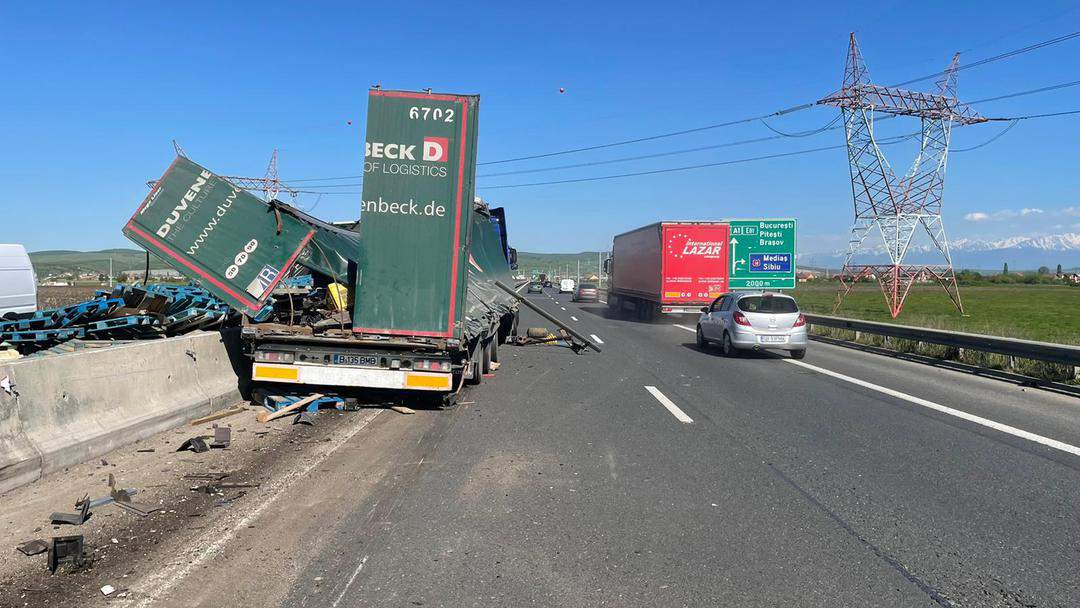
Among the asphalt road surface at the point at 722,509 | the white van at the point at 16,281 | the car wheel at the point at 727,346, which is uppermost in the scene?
the white van at the point at 16,281

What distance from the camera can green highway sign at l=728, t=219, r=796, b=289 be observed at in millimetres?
27406

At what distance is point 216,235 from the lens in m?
9.16

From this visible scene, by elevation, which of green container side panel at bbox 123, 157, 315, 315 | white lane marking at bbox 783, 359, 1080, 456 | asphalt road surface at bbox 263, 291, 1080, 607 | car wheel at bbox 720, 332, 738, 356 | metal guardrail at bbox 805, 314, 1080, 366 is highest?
green container side panel at bbox 123, 157, 315, 315

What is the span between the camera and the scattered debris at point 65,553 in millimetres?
4191

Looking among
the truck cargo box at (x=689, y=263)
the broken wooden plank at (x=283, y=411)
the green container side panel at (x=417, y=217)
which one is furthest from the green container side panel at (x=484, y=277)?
the truck cargo box at (x=689, y=263)

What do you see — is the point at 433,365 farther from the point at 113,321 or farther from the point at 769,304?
the point at 769,304

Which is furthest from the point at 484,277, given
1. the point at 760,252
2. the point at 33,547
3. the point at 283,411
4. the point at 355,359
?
the point at 760,252

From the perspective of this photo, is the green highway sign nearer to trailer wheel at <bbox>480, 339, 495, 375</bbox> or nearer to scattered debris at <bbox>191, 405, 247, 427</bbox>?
trailer wheel at <bbox>480, 339, 495, 375</bbox>

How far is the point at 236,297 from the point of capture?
29.9 ft

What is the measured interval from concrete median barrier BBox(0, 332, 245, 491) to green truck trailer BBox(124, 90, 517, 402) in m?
0.77

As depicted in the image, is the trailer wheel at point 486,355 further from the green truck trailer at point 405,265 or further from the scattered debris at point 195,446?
the scattered debris at point 195,446

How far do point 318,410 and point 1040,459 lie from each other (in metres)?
8.01

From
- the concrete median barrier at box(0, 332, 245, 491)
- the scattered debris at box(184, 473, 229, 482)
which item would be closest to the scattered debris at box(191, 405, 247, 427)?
the concrete median barrier at box(0, 332, 245, 491)

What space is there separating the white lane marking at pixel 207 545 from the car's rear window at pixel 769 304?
1226 cm
